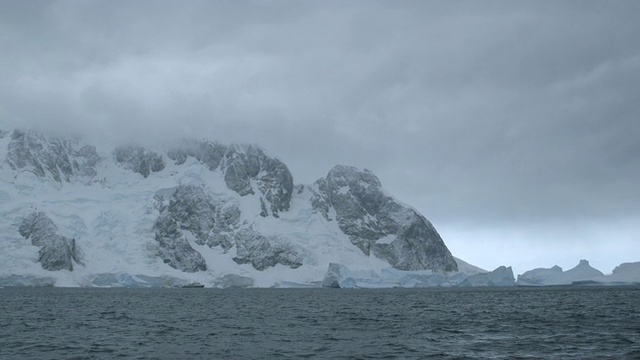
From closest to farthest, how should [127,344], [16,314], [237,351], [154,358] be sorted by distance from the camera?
[154,358] < [237,351] < [127,344] < [16,314]

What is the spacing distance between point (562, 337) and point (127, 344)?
107 feet

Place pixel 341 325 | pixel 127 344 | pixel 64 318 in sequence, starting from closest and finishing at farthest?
1. pixel 127 344
2. pixel 341 325
3. pixel 64 318

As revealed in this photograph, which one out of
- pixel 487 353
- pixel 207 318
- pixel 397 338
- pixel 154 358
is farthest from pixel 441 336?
pixel 207 318

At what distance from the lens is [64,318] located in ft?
252

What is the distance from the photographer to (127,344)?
167ft

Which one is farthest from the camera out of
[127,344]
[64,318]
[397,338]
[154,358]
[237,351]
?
[64,318]

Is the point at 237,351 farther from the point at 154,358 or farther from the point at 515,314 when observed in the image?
the point at 515,314

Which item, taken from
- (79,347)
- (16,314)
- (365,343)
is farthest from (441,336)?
(16,314)

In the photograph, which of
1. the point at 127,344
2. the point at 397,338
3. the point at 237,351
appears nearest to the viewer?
the point at 237,351

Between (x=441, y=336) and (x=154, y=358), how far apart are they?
23483mm

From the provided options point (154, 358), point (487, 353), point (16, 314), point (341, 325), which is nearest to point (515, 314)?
point (341, 325)

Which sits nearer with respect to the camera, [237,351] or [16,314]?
[237,351]

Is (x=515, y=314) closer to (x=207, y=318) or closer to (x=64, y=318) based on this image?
(x=207, y=318)

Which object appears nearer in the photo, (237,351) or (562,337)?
(237,351)
